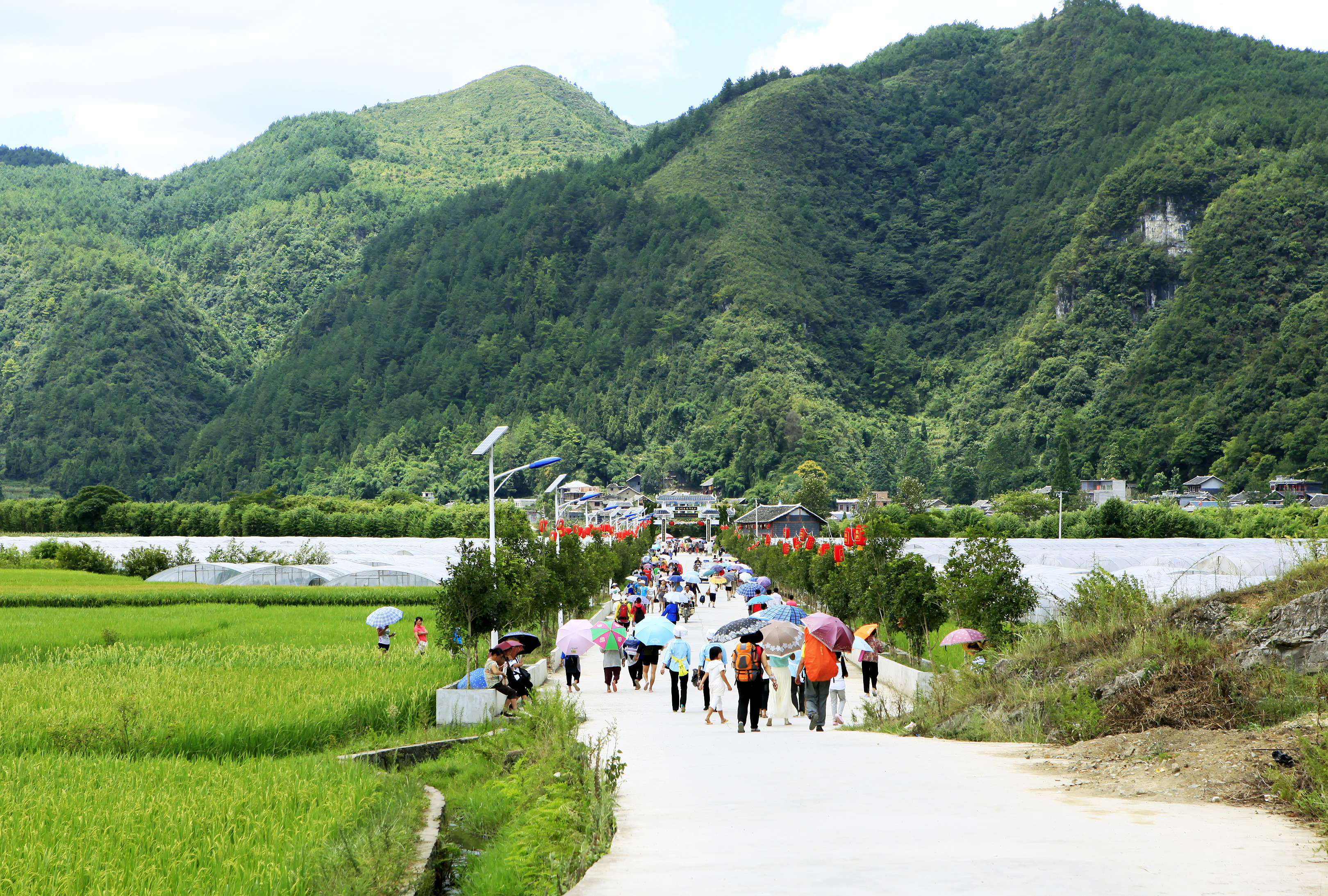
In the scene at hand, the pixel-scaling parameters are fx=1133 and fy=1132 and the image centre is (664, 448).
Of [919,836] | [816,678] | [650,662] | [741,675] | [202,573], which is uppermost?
[919,836]

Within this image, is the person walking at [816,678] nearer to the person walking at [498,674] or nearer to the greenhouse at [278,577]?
the person walking at [498,674]

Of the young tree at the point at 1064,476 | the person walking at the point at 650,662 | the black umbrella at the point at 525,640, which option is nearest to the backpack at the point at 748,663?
the black umbrella at the point at 525,640

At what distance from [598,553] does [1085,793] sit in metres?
32.6

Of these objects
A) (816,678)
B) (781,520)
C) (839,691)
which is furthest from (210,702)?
(781,520)

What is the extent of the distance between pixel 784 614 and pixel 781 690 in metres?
1.23

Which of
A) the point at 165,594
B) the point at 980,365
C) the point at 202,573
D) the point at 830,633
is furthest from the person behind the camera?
the point at 980,365

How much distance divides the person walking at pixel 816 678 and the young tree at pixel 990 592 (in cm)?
468

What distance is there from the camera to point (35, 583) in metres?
39.4

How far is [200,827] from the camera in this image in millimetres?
8602

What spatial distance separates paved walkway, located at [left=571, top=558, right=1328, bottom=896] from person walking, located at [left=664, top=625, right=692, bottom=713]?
5.52m

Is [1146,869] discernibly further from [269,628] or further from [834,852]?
[269,628]

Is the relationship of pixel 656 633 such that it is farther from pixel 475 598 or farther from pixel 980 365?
pixel 980 365

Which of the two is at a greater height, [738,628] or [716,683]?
[738,628]

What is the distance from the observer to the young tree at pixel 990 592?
18.7m
